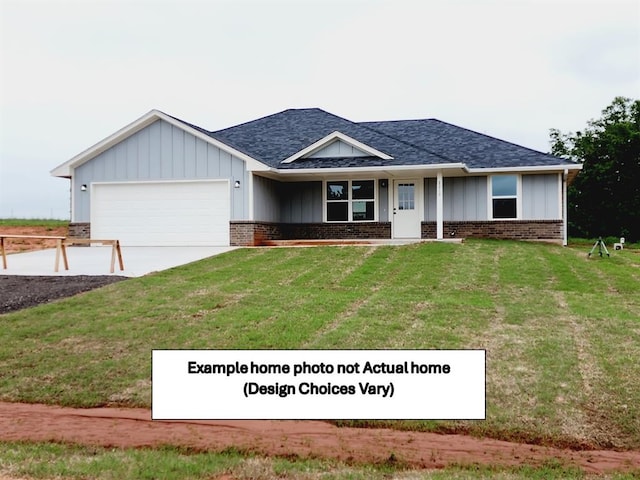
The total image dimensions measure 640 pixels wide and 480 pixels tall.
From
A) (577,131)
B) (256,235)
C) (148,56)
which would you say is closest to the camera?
(148,56)

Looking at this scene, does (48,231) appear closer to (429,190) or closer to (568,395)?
(429,190)

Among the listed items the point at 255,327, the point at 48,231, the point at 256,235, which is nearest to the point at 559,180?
the point at 256,235

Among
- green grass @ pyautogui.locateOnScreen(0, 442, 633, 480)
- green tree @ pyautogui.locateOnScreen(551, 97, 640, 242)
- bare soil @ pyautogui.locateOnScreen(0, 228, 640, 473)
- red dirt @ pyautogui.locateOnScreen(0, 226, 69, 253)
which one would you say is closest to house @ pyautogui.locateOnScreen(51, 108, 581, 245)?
red dirt @ pyautogui.locateOnScreen(0, 226, 69, 253)

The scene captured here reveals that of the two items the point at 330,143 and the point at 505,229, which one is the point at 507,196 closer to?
the point at 505,229

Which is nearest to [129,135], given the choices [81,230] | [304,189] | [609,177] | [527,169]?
[81,230]

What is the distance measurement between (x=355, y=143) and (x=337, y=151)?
2.59ft

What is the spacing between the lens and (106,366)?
24.4 feet

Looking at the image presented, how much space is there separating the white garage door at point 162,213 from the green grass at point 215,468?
50.9ft

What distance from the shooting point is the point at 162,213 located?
20984mm

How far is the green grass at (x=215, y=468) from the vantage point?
4.63 meters

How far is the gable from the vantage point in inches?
853

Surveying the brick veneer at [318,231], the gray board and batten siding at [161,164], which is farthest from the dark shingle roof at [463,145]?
the gray board and batten siding at [161,164]

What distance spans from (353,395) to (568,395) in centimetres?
216

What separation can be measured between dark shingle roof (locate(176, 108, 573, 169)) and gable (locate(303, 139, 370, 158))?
255 mm
